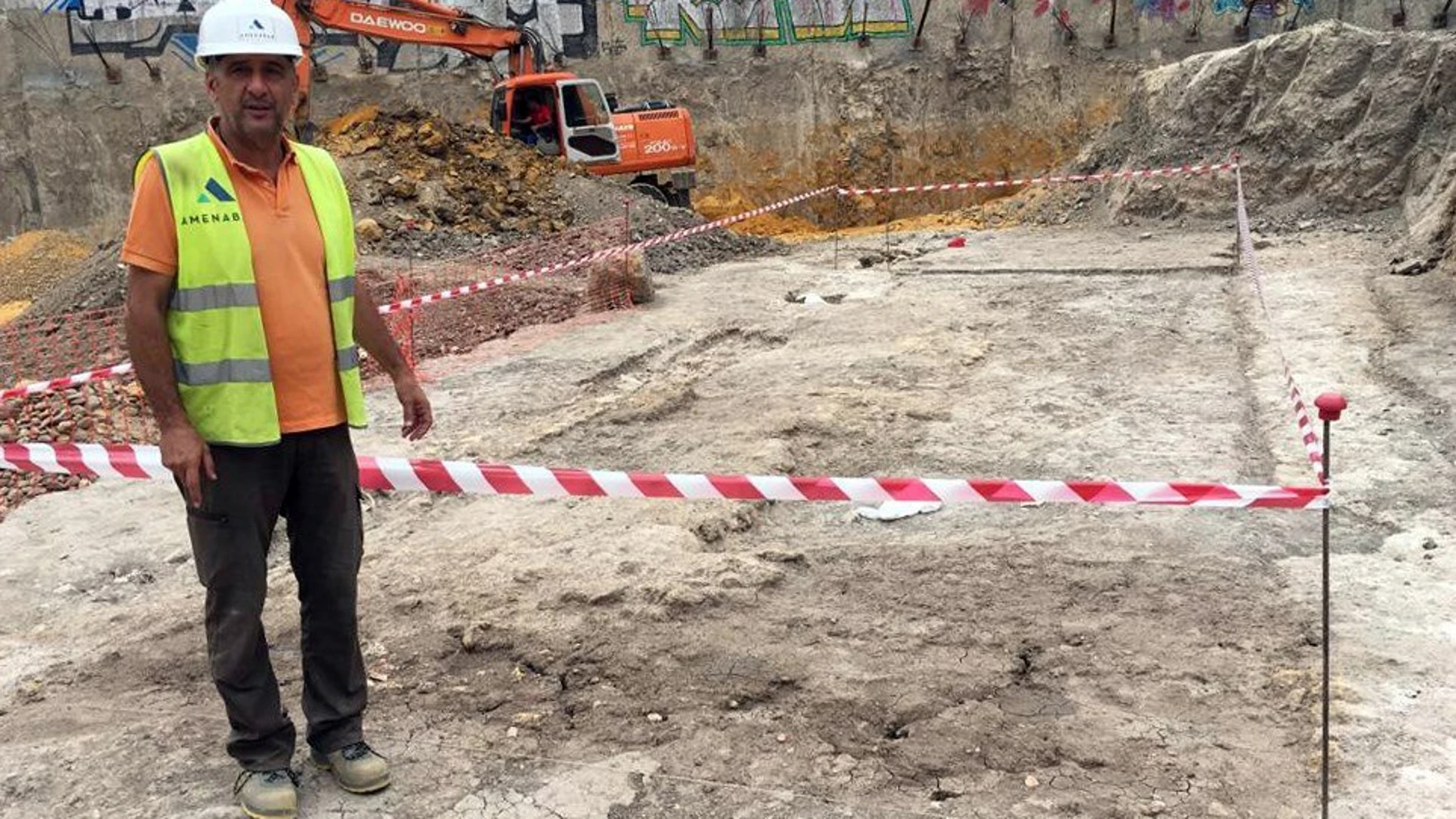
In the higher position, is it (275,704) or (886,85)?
(886,85)

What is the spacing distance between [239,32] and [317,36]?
2534cm

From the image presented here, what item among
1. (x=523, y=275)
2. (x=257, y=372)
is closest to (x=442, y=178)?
(x=523, y=275)

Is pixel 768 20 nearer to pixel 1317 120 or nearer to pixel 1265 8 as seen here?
pixel 1265 8

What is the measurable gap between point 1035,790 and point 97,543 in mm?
4992

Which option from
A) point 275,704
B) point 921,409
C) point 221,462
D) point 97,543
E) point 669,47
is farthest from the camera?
point 669,47

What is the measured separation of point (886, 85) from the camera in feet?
88.4

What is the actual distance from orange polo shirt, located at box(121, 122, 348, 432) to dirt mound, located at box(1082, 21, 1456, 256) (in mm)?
14179

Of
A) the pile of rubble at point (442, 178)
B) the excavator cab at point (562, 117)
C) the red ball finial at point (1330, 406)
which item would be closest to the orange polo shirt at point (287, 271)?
the red ball finial at point (1330, 406)

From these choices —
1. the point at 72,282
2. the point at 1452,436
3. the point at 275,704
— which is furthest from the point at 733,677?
the point at 72,282

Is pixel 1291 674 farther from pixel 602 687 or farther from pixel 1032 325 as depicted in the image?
pixel 1032 325

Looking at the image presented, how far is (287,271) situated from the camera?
2.99 m

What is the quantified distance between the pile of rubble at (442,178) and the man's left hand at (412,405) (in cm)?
1291

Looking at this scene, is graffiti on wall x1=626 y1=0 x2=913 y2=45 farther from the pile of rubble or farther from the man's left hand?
the man's left hand

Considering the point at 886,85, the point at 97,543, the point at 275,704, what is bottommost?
the point at 97,543
